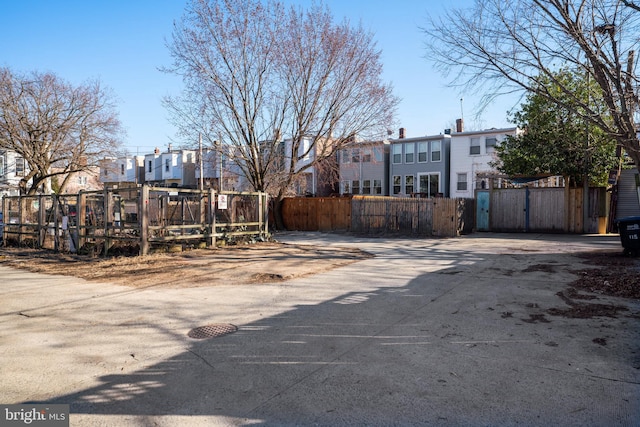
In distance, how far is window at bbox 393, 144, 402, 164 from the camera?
38000 mm

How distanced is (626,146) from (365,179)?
105ft

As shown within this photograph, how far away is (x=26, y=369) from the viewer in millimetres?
4555

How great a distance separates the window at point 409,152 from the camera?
37344 mm

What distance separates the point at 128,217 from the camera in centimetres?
1905

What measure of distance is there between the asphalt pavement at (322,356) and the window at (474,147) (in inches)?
1071

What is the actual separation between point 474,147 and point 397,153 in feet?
21.8

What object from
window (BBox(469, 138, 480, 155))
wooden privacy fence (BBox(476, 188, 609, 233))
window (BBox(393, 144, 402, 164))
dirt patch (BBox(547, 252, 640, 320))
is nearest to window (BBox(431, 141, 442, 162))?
window (BBox(469, 138, 480, 155))

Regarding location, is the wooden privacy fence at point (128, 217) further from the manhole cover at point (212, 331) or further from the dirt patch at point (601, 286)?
the dirt patch at point (601, 286)

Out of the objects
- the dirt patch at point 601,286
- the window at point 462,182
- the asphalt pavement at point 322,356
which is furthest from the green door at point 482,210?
the asphalt pavement at point 322,356

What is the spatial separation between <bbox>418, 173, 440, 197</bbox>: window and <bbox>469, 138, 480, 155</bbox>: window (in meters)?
3.32

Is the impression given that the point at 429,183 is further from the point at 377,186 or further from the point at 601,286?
the point at 601,286

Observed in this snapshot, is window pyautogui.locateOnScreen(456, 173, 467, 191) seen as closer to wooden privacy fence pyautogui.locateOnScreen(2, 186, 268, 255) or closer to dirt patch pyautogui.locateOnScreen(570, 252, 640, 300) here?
wooden privacy fence pyautogui.locateOnScreen(2, 186, 268, 255)

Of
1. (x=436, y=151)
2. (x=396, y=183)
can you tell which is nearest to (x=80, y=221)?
(x=396, y=183)

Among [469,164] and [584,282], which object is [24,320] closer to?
[584,282]
